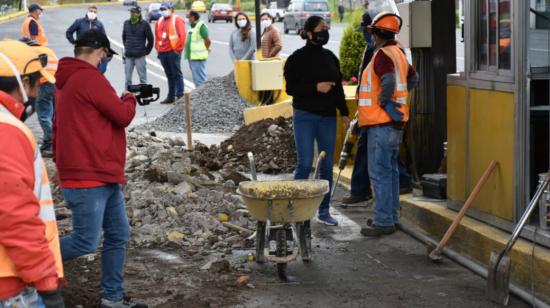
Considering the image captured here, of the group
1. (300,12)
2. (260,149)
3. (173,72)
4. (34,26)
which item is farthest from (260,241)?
(300,12)

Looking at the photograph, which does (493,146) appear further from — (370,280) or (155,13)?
(155,13)

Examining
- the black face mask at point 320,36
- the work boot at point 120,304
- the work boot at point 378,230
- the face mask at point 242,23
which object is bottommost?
the work boot at point 378,230

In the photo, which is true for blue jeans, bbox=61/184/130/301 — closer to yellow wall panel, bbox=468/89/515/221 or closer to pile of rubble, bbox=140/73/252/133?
yellow wall panel, bbox=468/89/515/221

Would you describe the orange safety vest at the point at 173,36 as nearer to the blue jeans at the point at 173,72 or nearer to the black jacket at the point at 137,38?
the blue jeans at the point at 173,72

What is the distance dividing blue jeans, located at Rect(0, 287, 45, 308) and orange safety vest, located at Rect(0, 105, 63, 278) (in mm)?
114

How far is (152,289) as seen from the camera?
7203 millimetres

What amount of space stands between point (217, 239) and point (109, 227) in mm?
2442

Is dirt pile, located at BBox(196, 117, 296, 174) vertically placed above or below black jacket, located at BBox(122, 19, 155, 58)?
below

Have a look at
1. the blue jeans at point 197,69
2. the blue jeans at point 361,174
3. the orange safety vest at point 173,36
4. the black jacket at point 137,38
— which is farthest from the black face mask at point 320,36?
the blue jeans at point 197,69

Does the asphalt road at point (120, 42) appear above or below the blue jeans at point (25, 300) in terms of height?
above

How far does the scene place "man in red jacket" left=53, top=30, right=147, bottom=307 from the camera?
607 cm

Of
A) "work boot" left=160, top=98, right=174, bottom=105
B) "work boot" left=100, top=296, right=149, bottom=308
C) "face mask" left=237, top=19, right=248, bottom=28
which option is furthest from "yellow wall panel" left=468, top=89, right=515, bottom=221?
"work boot" left=160, top=98, right=174, bottom=105

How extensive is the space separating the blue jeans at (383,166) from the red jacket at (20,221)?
5286 mm

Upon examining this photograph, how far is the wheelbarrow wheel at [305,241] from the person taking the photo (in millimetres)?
7703
